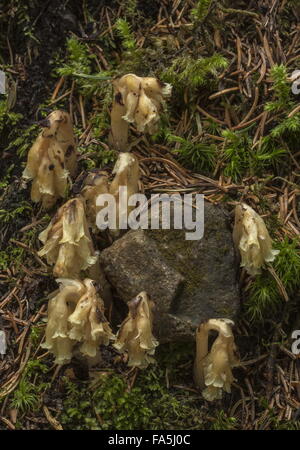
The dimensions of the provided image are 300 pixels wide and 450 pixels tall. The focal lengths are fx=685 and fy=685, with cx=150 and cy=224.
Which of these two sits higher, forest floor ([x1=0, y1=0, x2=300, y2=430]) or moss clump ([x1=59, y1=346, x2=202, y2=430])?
forest floor ([x1=0, y1=0, x2=300, y2=430])

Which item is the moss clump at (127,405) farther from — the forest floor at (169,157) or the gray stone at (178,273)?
the gray stone at (178,273)

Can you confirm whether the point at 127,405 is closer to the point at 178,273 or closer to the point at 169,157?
the point at 178,273

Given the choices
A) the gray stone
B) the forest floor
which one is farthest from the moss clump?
the gray stone

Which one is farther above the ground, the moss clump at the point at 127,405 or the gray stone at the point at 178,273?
the gray stone at the point at 178,273

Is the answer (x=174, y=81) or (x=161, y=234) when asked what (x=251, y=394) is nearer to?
(x=161, y=234)

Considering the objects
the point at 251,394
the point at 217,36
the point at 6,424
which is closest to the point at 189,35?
the point at 217,36

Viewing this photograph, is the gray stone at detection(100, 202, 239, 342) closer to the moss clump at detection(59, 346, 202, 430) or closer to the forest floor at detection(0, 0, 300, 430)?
the forest floor at detection(0, 0, 300, 430)

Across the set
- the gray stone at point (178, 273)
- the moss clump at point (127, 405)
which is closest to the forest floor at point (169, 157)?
the moss clump at point (127, 405)
